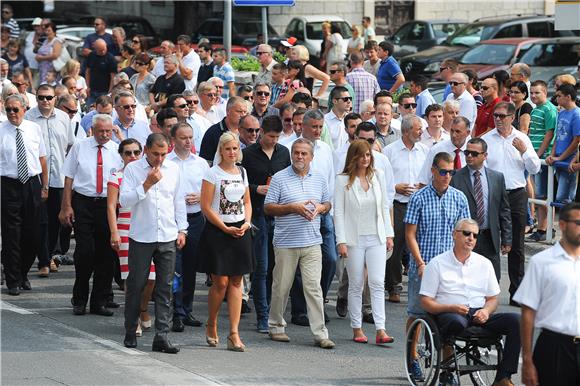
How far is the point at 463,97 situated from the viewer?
56.7 feet

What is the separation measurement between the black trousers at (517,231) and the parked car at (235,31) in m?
26.1

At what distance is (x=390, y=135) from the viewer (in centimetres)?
1443

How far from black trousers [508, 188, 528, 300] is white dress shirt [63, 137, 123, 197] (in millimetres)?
3993

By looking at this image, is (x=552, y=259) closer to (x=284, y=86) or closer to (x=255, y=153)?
(x=255, y=153)

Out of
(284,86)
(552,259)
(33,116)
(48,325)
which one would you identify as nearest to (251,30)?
(284,86)

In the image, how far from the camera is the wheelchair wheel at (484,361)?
33.4ft

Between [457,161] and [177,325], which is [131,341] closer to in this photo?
[177,325]

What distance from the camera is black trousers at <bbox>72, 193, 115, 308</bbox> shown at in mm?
13055

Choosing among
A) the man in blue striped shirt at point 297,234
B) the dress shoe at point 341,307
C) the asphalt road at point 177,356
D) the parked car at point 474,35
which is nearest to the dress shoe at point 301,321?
the asphalt road at point 177,356

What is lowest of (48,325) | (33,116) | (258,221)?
(48,325)

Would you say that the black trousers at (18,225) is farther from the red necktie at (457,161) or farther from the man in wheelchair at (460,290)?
the man in wheelchair at (460,290)

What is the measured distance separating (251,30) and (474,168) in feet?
95.3

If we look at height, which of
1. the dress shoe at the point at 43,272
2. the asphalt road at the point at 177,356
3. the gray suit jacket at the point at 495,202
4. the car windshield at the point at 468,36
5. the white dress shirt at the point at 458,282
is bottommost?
the asphalt road at the point at 177,356

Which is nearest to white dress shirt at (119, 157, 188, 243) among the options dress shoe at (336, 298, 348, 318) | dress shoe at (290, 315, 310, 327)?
dress shoe at (290, 315, 310, 327)
